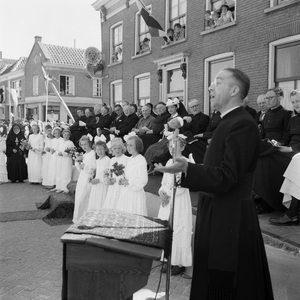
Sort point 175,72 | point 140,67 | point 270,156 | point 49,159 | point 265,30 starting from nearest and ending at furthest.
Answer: point 270,156
point 265,30
point 49,159
point 175,72
point 140,67

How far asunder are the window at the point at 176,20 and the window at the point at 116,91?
453cm

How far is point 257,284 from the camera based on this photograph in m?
2.59

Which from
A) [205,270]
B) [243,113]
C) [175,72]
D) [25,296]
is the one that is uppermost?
[175,72]

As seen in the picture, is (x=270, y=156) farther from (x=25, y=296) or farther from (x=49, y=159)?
(x=49, y=159)

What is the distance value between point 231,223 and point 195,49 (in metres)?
10.8

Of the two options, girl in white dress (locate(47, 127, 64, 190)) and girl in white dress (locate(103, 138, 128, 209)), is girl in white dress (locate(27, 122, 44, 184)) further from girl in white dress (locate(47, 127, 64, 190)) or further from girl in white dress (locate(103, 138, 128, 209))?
girl in white dress (locate(103, 138, 128, 209))

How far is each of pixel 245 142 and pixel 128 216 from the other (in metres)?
0.95

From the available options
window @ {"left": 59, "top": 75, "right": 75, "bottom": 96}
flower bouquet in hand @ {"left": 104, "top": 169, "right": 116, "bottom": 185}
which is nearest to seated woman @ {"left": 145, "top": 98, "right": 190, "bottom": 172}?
flower bouquet in hand @ {"left": 104, "top": 169, "right": 116, "bottom": 185}

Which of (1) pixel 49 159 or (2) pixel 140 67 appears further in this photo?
(2) pixel 140 67

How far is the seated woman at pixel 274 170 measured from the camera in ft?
17.9

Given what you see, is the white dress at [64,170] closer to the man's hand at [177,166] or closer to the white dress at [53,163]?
the white dress at [53,163]

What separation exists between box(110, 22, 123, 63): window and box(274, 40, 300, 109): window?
918 centimetres

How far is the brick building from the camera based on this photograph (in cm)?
964

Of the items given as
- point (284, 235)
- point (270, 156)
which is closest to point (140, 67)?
point (270, 156)
